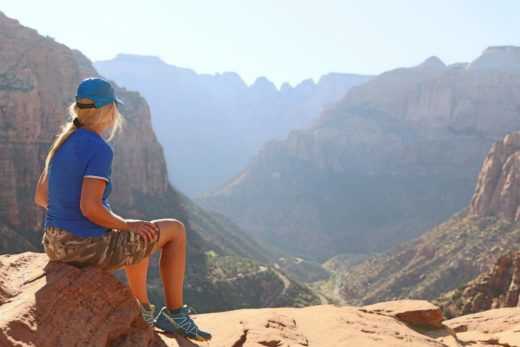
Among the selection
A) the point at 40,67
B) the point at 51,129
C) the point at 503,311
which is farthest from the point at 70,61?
the point at 503,311

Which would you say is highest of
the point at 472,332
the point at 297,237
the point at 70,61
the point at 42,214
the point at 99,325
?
the point at 70,61

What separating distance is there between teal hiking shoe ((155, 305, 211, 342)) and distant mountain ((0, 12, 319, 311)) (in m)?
39.1

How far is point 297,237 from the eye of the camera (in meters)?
166

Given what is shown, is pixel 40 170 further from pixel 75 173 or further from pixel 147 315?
pixel 75 173

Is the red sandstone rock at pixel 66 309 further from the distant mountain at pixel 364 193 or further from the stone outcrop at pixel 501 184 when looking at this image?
the distant mountain at pixel 364 193

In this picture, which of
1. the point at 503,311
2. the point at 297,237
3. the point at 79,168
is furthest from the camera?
the point at 297,237

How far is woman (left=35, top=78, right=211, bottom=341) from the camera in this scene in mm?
6629

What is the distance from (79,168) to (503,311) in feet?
49.8

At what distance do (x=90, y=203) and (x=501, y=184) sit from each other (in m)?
90.3


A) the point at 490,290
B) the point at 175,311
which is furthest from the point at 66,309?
the point at 490,290

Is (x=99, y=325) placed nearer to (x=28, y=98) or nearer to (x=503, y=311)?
(x=503, y=311)

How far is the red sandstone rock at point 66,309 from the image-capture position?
599 centimetres

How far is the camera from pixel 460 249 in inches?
2815

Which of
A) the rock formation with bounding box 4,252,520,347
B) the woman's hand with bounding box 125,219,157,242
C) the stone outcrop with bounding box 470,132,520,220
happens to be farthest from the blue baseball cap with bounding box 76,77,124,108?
the stone outcrop with bounding box 470,132,520,220
